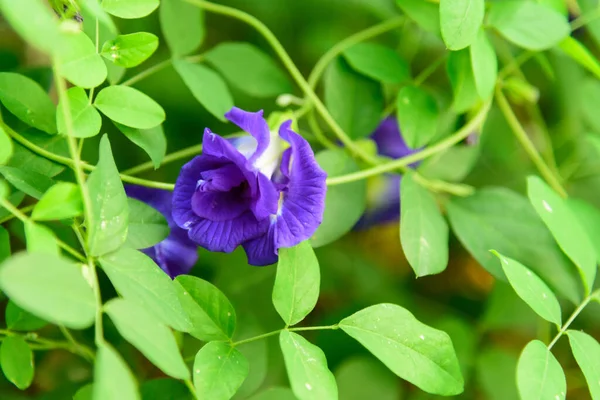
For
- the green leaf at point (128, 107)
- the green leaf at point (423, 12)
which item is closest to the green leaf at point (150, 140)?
the green leaf at point (128, 107)

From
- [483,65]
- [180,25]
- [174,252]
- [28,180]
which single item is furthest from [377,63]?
[28,180]

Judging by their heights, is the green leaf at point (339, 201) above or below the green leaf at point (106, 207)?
below

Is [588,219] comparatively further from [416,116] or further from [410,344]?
[410,344]

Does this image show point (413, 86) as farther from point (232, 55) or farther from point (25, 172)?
point (25, 172)

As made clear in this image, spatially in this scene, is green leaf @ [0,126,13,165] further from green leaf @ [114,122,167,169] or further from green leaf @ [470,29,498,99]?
green leaf @ [470,29,498,99]

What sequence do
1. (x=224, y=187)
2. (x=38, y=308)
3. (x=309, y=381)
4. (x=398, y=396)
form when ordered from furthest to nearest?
(x=398, y=396), (x=224, y=187), (x=309, y=381), (x=38, y=308)

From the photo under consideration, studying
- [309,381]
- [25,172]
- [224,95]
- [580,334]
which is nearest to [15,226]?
[25,172]

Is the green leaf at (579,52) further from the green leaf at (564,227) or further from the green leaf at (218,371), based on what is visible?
the green leaf at (218,371)
